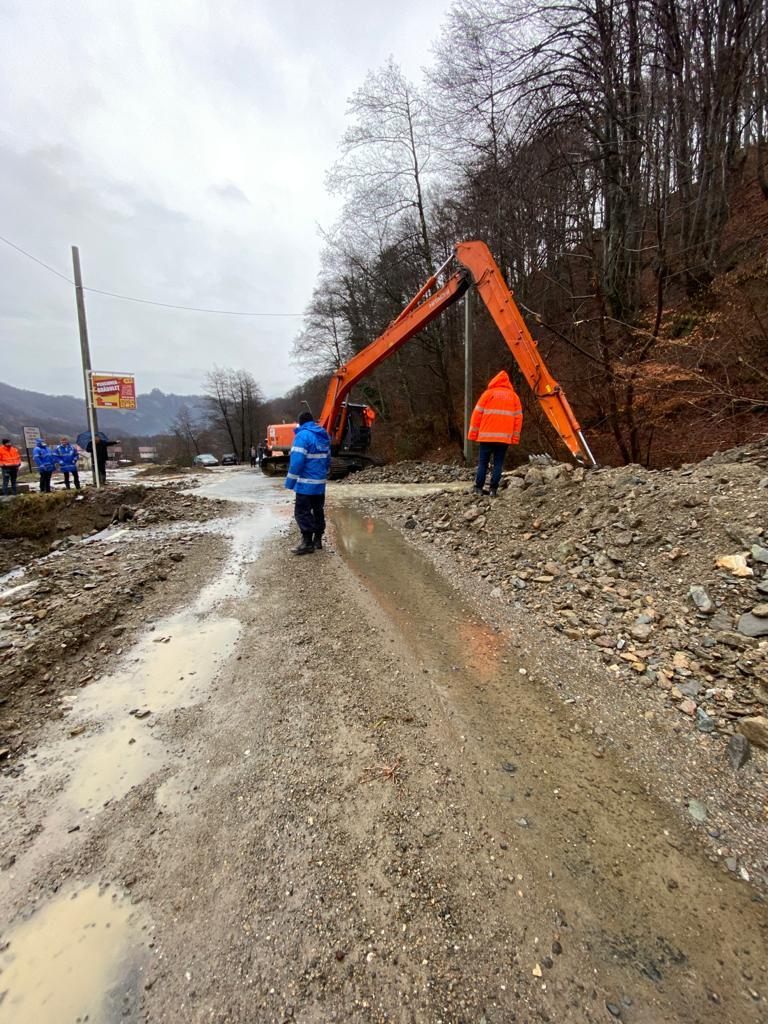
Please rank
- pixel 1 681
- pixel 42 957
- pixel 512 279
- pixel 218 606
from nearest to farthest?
pixel 42 957 < pixel 1 681 < pixel 218 606 < pixel 512 279

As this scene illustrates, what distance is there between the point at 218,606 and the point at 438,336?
17055mm

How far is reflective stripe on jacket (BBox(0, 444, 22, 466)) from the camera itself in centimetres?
1384

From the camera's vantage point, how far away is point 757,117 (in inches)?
456

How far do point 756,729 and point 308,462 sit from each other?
5.04 meters

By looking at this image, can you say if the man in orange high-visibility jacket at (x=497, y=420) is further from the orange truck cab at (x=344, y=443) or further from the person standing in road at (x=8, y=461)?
the person standing in road at (x=8, y=461)

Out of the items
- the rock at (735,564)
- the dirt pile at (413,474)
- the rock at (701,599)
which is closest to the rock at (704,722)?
the rock at (701,599)

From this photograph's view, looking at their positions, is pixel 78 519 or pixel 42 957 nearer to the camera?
pixel 42 957

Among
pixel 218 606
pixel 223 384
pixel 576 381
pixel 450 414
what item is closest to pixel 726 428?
pixel 576 381

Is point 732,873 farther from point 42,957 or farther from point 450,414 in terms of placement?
point 450,414

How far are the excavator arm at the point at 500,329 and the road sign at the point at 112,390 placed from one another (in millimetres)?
6601

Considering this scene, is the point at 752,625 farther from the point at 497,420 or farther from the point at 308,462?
the point at 308,462

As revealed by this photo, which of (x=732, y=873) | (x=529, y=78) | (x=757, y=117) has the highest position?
(x=757, y=117)

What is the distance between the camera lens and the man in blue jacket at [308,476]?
585 cm

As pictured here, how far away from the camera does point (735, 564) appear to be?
3271 millimetres
